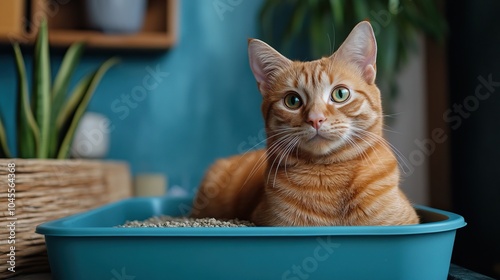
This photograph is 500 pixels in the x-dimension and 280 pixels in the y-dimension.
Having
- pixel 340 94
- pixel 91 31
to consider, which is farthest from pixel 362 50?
pixel 91 31

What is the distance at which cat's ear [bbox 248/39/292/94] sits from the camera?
945 millimetres

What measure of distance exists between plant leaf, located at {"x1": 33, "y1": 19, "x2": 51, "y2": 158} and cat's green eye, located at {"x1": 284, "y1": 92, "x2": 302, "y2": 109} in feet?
2.19

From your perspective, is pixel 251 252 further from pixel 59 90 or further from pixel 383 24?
pixel 383 24

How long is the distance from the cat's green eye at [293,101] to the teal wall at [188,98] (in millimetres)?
1223

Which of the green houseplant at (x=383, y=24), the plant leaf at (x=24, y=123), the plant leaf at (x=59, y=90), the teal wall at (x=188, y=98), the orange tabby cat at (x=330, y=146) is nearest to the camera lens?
the orange tabby cat at (x=330, y=146)

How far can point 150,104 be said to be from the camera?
2145 millimetres

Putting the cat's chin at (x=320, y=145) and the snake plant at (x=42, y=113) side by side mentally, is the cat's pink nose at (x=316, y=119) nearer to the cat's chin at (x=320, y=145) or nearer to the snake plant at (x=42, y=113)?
the cat's chin at (x=320, y=145)

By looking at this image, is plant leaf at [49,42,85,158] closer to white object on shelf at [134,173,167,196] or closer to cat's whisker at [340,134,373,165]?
white object on shelf at [134,173,167,196]

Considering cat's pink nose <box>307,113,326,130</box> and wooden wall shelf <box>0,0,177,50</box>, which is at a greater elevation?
wooden wall shelf <box>0,0,177,50</box>

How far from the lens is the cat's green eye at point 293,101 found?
35.2 inches

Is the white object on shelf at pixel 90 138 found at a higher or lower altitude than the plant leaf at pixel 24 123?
lower

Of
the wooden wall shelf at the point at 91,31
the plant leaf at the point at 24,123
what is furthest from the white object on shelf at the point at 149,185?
the plant leaf at the point at 24,123

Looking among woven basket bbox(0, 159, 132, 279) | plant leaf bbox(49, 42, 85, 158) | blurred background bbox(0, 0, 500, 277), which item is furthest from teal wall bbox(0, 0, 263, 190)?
woven basket bbox(0, 159, 132, 279)

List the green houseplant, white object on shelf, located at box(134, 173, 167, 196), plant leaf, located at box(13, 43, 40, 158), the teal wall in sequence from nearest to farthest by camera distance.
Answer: plant leaf, located at box(13, 43, 40, 158), the green houseplant, white object on shelf, located at box(134, 173, 167, 196), the teal wall
